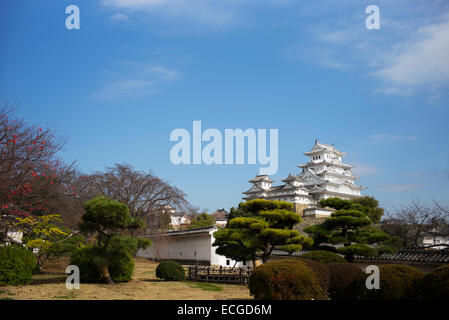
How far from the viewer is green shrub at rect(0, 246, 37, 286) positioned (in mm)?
13117

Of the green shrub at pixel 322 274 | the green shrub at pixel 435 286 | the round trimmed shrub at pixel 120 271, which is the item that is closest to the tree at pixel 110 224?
the round trimmed shrub at pixel 120 271

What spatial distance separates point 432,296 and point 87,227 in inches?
449

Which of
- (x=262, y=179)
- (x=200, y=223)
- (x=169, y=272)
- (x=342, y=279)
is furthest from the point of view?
(x=262, y=179)

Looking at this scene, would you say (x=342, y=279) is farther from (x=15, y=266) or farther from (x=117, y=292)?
(x=15, y=266)

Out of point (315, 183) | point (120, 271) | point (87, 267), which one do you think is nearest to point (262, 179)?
point (315, 183)

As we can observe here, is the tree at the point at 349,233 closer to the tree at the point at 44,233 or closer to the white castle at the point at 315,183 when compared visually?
the tree at the point at 44,233

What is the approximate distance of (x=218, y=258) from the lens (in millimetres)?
27891

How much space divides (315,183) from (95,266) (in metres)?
50.9

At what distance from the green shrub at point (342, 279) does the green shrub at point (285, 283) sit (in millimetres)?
513

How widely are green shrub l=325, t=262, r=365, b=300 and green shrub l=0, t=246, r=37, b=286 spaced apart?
10.4 m

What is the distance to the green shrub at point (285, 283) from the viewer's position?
1030 cm

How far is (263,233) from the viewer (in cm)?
1683
